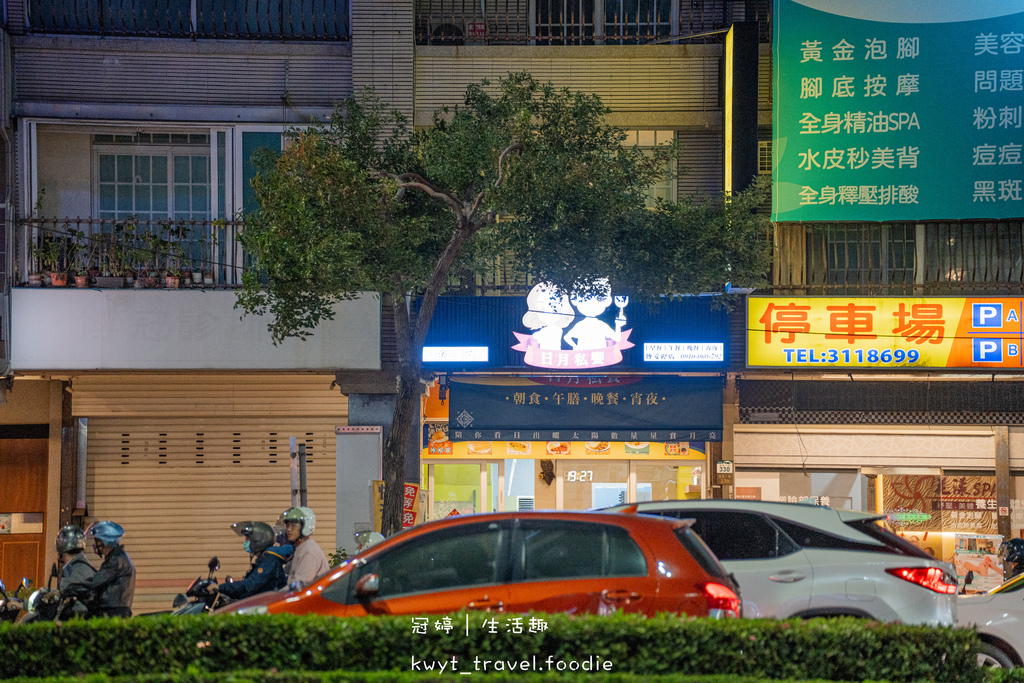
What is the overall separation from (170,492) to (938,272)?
12979 mm

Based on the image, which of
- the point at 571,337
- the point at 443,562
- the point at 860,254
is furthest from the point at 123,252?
the point at 860,254

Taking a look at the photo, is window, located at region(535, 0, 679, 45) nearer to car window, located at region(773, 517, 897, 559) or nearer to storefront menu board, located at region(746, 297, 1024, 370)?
storefront menu board, located at region(746, 297, 1024, 370)

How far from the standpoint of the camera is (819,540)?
8258 mm

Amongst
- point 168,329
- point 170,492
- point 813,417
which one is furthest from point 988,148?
point 170,492

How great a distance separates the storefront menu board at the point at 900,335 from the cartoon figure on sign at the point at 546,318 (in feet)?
9.98

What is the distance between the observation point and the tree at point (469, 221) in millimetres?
10414

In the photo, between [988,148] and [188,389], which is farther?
[188,389]

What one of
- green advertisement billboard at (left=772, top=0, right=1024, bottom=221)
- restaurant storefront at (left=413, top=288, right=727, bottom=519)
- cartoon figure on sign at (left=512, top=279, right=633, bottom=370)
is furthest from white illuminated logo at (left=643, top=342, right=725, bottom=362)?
green advertisement billboard at (left=772, top=0, right=1024, bottom=221)

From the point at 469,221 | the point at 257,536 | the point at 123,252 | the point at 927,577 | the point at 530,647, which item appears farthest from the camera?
the point at 123,252

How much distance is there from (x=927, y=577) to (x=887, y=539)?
19.2 inches

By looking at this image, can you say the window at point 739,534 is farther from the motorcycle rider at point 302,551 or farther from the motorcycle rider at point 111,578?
the motorcycle rider at point 111,578

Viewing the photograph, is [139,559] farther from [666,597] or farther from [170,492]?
[666,597]

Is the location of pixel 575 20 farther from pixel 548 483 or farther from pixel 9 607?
pixel 9 607

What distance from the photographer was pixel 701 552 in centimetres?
699
